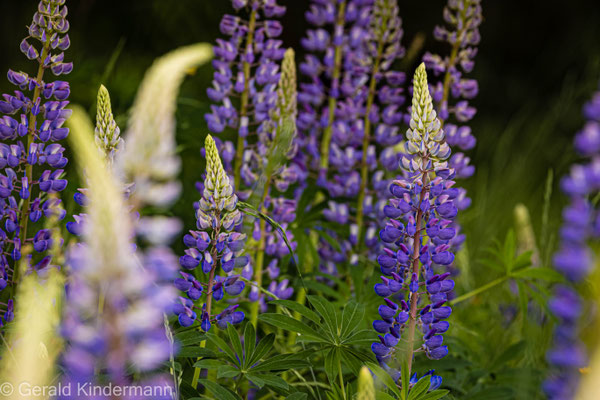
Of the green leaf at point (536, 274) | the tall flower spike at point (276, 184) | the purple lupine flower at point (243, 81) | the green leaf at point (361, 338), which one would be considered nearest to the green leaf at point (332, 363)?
the green leaf at point (361, 338)

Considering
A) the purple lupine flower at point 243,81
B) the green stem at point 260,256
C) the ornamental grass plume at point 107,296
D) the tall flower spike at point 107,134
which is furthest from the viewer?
the purple lupine flower at point 243,81

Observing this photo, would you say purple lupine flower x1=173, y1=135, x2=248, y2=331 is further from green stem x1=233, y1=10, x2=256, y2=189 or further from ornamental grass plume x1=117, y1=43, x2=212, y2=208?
green stem x1=233, y1=10, x2=256, y2=189

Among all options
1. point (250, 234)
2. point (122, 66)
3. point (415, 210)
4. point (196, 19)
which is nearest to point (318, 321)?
point (415, 210)

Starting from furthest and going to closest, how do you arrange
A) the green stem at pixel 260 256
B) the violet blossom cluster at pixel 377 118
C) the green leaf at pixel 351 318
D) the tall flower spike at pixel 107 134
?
1. the violet blossom cluster at pixel 377 118
2. the green stem at pixel 260 256
3. the green leaf at pixel 351 318
4. the tall flower spike at pixel 107 134

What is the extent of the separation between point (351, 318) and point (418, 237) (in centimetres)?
26

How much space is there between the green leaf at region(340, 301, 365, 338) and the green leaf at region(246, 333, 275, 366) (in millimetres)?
160

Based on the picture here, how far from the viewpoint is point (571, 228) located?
3.12ft

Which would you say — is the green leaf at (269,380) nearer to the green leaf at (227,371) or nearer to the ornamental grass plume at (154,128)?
the green leaf at (227,371)

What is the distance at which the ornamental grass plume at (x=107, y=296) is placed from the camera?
0.77 metres

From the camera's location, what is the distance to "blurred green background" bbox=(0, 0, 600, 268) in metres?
3.62

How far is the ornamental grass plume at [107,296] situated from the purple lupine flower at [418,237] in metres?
0.63

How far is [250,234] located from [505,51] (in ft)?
19.5

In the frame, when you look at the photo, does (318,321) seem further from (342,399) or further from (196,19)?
(196,19)

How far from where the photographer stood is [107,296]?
32.3 inches
